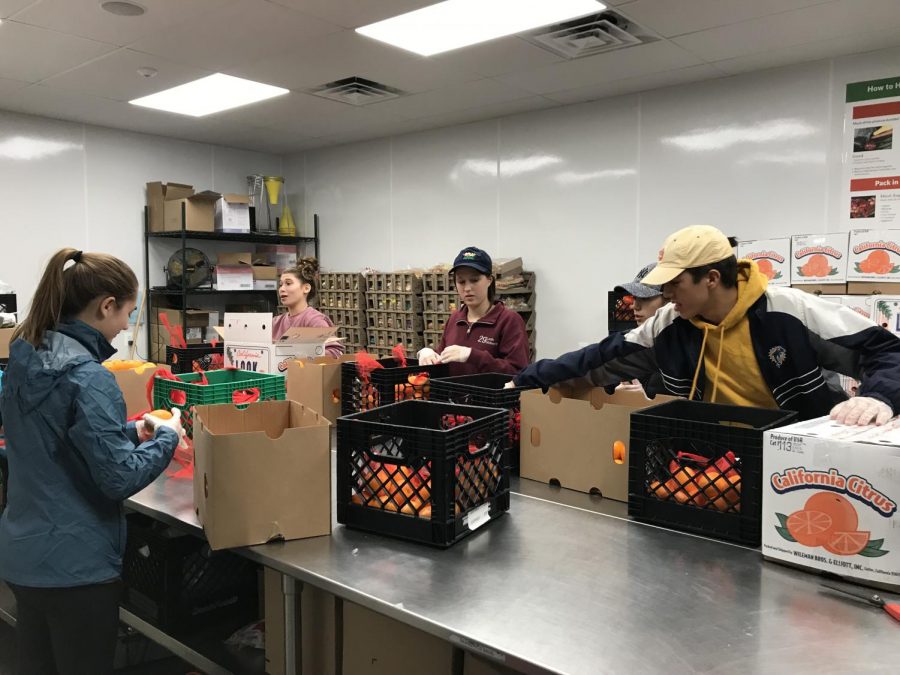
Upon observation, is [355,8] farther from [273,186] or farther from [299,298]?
[273,186]

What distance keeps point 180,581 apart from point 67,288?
112 centimetres

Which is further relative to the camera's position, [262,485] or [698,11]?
[698,11]

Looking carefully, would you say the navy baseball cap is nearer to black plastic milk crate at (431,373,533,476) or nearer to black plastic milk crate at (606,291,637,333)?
black plastic milk crate at (431,373,533,476)

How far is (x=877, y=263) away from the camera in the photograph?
348 centimetres

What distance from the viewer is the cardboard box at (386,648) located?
4.79 ft

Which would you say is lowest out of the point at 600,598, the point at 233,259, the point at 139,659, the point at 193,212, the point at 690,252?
the point at 139,659

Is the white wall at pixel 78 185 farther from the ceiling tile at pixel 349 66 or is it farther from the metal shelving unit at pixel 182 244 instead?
the ceiling tile at pixel 349 66

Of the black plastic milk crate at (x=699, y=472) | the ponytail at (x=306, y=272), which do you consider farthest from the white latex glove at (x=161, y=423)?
the ponytail at (x=306, y=272)

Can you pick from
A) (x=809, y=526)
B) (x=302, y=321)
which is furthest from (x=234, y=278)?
(x=809, y=526)

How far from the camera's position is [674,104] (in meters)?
4.48

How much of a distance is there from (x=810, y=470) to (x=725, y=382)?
0.63 m

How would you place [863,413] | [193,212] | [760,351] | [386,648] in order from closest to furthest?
[863,413] → [386,648] → [760,351] → [193,212]

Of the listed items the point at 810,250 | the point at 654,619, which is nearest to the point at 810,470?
the point at 654,619

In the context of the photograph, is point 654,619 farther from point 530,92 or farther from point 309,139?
point 309,139
